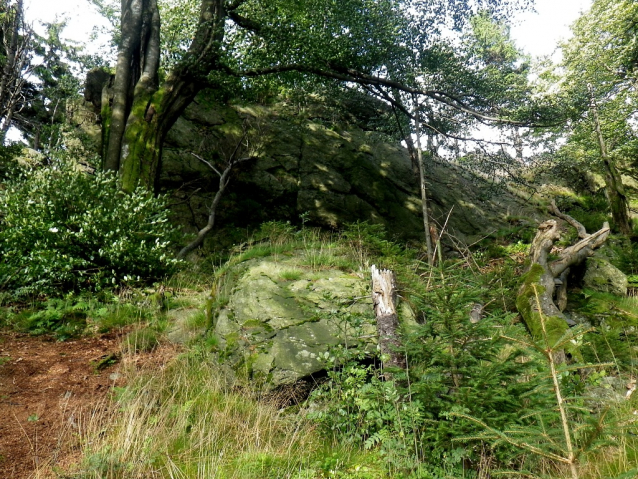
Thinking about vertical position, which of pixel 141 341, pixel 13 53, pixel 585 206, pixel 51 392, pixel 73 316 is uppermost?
pixel 13 53

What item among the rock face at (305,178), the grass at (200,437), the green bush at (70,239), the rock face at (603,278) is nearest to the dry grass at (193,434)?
the grass at (200,437)

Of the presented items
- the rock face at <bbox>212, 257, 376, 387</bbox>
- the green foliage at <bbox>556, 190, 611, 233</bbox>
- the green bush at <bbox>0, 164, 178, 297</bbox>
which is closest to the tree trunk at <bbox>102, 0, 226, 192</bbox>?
the green bush at <bbox>0, 164, 178, 297</bbox>

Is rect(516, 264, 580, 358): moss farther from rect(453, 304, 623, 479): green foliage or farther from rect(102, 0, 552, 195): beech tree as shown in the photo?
rect(102, 0, 552, 195): beech tree

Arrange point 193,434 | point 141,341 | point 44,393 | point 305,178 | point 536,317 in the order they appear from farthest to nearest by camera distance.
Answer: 1. point 305,178
2. point 536,317
3. point 141,341
4. point 44,393
5. point 193,434

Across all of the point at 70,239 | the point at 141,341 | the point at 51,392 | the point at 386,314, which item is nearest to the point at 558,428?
the point at 386,314

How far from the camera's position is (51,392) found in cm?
392

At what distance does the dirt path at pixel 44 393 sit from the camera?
294cm

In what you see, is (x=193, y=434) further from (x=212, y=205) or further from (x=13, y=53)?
(x=13, y=53)

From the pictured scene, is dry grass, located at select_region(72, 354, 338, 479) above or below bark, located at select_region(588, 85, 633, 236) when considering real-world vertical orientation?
below

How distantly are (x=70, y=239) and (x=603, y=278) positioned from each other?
1060 centimetres

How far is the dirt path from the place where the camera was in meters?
2.94

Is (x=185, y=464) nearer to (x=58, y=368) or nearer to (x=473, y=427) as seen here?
(x=473, y=427)

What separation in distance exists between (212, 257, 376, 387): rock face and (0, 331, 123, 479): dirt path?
139cm

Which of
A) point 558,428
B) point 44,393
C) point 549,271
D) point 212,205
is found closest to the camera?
point 558,428
